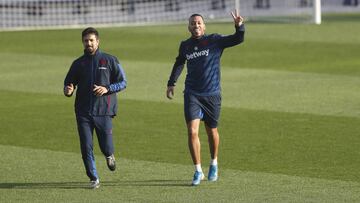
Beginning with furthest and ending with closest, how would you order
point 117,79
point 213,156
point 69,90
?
point 213,156
point 117,79
point 69,90

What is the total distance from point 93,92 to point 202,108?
4.51 ft

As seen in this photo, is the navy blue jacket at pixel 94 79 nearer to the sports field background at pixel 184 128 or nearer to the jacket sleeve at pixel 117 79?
the jacket sleeve at pixel 117 79

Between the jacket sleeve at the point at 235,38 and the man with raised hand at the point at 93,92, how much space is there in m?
1.30

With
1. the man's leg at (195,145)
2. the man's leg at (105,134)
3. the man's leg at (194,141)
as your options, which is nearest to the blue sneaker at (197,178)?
the man's leg at (195,145)

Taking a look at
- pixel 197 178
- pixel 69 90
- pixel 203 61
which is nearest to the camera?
pixel 69 90

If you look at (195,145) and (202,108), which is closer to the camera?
(195,145)

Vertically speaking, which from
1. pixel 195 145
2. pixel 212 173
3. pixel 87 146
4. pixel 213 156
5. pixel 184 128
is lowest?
pixel 184 128

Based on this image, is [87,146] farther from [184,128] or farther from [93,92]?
[184,128]

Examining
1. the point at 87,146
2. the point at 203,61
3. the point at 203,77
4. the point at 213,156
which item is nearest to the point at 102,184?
the point at 87,146

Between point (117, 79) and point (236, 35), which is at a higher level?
point (236, 35)

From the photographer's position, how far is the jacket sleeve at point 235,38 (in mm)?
13727

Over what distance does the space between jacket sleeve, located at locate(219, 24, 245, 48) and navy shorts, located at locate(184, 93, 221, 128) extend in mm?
623

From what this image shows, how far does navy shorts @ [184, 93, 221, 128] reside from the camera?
45.6ft

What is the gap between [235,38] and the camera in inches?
544
